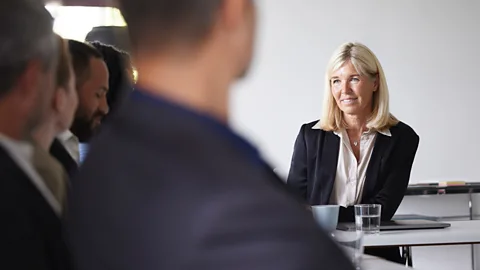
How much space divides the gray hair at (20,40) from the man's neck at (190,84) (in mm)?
660

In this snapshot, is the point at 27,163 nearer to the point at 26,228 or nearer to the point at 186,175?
the point at 26,228

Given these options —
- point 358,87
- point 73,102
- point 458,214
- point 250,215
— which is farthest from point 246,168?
point 458,214

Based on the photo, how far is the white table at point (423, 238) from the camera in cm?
211

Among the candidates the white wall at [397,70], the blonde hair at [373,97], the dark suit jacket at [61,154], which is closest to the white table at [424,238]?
the blonde hair at [373,97]

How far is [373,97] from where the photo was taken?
2547 millimetres

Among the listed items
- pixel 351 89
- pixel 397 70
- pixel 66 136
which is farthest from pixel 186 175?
pixel 397 70

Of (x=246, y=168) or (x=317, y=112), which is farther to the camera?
(x=317, y=112)

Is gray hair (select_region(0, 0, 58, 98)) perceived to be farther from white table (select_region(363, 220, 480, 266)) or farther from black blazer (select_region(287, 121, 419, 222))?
black blazer (select_region(287, 121, 419, 222))

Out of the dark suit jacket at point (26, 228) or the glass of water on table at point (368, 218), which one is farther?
the glass of water on table at point (368, 218)

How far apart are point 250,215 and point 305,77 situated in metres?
3.77

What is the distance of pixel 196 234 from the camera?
1.42 feet

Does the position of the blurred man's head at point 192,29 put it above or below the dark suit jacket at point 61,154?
above

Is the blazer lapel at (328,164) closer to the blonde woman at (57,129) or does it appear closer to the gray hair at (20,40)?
the blonde woman at (57,129)

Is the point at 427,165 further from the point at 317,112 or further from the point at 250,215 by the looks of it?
the point at 250,215
